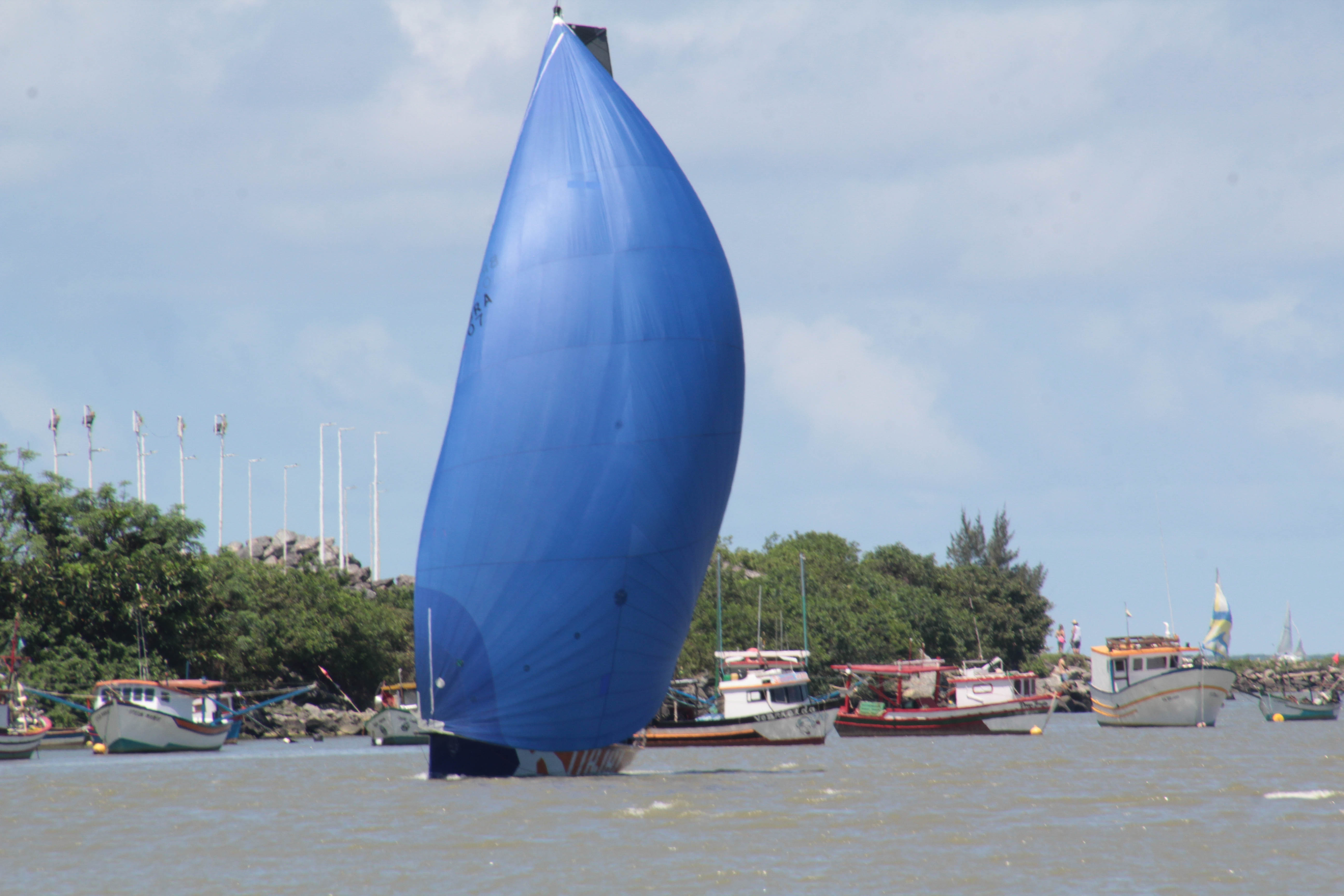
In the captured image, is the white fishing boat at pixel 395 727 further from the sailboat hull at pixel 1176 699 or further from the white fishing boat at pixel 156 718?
the sailboat hull at pixel 1176 699

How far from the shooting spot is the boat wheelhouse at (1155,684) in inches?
2931

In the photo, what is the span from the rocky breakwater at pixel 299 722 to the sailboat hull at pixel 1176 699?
3672 cm

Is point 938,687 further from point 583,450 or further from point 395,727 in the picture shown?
point 583,450

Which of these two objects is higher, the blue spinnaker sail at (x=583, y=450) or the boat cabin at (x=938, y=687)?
the blue spinnaker sail at (x=583, y=450)

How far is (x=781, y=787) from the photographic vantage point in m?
35.6

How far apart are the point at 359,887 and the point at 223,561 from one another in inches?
2281

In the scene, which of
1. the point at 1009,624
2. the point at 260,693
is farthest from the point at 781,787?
the point at 1009,624

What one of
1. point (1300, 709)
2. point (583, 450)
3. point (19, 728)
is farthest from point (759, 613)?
point (583, 450)

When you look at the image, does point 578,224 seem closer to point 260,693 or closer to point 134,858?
point 134,858

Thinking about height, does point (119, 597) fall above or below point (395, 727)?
above

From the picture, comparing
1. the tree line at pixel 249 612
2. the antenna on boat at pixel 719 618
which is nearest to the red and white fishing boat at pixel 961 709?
the antenna on boat at pixel 719 618

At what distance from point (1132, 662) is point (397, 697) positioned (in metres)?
36.9

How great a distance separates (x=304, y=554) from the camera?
111m

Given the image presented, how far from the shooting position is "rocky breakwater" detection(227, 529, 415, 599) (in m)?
104
